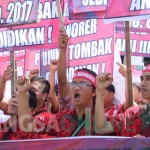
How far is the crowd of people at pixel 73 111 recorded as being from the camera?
4480mm

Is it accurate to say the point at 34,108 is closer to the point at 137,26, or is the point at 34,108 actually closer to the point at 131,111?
the point at 131,111

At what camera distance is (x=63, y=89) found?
5.51m

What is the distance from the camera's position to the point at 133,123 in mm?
4477

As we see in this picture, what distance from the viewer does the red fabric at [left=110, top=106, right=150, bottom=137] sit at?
14.6 ft

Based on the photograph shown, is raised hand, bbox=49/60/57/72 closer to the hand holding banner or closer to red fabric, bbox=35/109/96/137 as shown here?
the hand holding banner

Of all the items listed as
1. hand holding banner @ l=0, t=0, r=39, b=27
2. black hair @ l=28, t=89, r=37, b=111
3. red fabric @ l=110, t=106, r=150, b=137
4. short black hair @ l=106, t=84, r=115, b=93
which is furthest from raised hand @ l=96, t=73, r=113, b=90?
hand holding banner @ l=0, t=0, r=39, b=27

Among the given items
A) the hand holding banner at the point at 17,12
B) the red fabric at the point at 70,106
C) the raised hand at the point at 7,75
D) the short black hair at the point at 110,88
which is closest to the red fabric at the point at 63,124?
the red fabric at the point at 70,106

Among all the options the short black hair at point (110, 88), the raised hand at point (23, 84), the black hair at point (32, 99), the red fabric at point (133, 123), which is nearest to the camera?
the red fabric at point (133, 123)

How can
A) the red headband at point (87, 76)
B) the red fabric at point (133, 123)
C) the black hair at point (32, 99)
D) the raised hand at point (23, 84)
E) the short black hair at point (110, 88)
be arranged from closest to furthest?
the red fabric at point (133, 123) → the raised hand at point (23, 84) → the red headband at point (87, 76) → the black hair at point (32, 99) → the short black hair at point (110, 88)

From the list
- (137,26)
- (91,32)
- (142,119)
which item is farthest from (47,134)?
(137,26)

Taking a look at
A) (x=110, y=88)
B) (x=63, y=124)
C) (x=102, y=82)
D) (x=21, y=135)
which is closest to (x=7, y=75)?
(x=110, y=88)

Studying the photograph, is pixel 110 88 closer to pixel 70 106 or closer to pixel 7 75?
pixel 70 106

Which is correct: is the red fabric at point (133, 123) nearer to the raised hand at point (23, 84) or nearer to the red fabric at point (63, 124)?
the red fabric at point (63, 124)

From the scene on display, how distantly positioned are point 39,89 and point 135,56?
2869 mm
